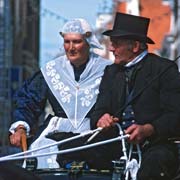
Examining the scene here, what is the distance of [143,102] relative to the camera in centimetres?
526

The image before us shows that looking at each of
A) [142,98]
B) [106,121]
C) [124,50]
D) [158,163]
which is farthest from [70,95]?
[158,163]

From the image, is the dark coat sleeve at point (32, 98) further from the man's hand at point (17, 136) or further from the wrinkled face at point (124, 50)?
the wrinkled face at point (124, 50)

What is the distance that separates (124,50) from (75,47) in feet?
2.49

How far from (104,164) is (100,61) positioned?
1060 mm

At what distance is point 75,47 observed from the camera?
239 inches

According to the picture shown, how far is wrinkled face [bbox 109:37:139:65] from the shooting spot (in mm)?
5395

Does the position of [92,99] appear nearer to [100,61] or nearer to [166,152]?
[100,61]

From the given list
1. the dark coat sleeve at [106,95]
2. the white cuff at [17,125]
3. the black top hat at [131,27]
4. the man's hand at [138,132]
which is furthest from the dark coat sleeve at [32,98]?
the man's hand at [138,132]

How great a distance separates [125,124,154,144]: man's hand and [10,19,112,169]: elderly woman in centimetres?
97

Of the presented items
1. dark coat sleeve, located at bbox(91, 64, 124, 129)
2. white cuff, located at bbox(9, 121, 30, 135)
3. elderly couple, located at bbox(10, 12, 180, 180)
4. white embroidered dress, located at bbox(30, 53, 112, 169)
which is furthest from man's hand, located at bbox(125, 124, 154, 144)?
white cuff, located at bbox(9, 121, 30, 135)

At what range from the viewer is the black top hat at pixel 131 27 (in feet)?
17.7

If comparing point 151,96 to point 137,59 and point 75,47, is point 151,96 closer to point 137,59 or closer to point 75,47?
point 137,59

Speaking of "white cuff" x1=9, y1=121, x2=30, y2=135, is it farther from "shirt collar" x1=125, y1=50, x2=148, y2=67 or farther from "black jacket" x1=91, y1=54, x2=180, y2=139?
"shirt collar" x1=125, y1=50, x2=148, y2=67

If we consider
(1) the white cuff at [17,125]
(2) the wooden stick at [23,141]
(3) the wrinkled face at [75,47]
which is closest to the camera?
(2) the wooden stick at [23,141]
